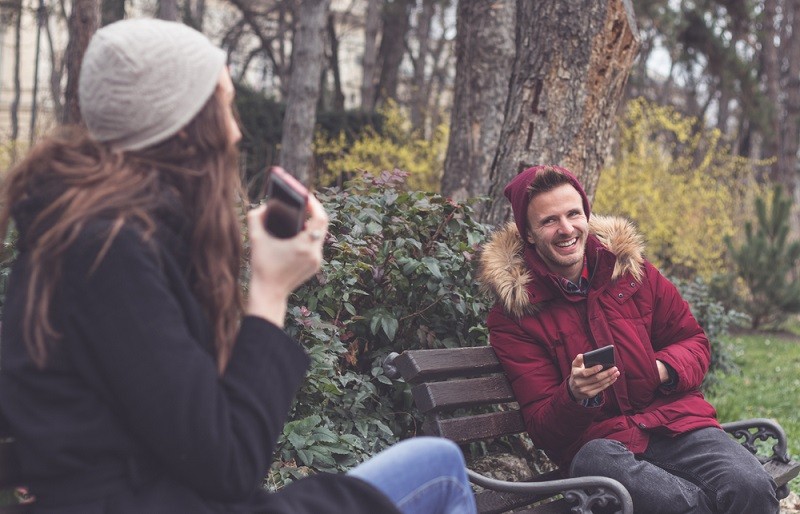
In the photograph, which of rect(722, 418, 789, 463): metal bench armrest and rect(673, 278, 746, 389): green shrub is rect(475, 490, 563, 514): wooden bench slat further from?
rect(673, 278, 746, 389): green shrub

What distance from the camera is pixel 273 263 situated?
6.10 ft

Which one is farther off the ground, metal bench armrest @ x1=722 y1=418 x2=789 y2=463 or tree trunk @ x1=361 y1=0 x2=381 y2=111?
tree trunk @ x1=361 y1=0 x2=381 y2=111

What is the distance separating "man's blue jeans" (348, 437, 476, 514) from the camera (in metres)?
2.07

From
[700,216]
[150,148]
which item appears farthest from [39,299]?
[700,216]

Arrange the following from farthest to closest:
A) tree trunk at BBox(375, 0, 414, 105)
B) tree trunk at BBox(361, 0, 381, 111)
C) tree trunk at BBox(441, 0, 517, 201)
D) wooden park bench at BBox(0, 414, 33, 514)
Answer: tree trunk at BBox(375, 0, 414, 105) → tree trunk at BBox(361, 0, 381, 111) → tree trunk at BBox(441, 0, 517, 201) → wooden park bench at BBox(0, 414, 33, 514)

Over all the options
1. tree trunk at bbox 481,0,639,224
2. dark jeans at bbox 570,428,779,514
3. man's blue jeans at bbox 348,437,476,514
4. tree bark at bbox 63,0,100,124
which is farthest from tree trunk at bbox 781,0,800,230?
man's blue jeans at bbox 348,437,476,514

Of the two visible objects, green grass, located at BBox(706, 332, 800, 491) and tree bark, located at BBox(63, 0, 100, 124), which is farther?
tree bark, located at BBox(63, 0, 100, 124)

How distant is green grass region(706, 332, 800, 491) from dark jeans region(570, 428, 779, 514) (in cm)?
238

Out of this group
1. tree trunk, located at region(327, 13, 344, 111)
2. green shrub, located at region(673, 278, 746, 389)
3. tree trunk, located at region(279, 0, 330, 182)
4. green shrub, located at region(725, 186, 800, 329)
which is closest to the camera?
green shrub, located at region(673, 278, 746, 389)

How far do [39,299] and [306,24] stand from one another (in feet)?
33.8

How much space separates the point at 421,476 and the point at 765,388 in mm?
7516

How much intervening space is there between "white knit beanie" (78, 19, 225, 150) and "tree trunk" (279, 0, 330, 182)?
31.8ft

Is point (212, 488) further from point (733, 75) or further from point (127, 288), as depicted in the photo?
point (733, 75)

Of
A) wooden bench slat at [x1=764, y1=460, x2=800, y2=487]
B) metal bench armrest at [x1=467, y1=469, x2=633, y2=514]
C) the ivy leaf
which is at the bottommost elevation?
wooden bench slat at [x1=764, y1=460, x2=800, y2=487]
